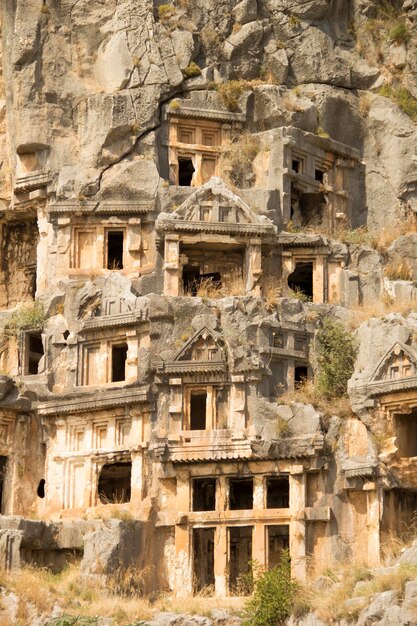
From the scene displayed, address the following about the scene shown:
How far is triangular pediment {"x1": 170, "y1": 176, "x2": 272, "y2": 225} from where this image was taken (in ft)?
Result: 160

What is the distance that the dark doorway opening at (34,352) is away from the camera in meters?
49.8

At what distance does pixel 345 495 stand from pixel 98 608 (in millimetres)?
7947

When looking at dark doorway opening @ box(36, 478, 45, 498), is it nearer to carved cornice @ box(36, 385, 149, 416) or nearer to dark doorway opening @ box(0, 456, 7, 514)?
dark doorway opening @ box(0, 456, 7, 514)

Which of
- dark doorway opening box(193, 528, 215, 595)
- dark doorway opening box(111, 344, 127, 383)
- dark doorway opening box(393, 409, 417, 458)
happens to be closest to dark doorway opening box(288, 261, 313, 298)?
dark doorway opening box(111, 344, 127, 383)

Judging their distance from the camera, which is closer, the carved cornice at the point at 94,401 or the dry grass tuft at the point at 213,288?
the carved cornice at the point at 94,401

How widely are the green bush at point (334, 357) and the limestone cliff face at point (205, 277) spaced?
20cm

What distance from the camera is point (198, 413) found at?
4750 centimetres

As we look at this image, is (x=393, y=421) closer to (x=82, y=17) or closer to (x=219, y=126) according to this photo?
(x=219, y=126)

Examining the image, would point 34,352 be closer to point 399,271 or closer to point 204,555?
point 204,555

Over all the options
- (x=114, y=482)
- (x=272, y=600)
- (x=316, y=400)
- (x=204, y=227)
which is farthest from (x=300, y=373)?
(x=272, y=600)

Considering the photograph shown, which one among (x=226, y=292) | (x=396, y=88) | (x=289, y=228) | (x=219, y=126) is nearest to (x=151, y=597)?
(x=226, y=292)

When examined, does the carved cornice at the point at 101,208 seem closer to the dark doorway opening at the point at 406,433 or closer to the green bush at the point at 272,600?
the dark doorway opening at the point at 406,433

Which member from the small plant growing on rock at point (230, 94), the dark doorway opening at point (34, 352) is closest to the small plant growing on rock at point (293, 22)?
the small plant growing on rock at point (230, 94)

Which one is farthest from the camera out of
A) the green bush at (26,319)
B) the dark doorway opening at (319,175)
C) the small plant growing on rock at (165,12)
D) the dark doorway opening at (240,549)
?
the dark doorway opening at (319,175)
